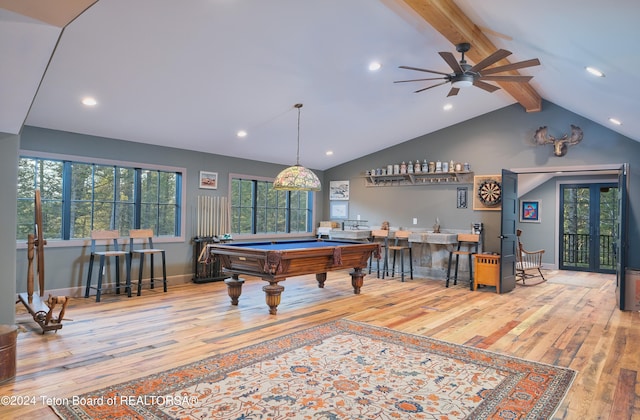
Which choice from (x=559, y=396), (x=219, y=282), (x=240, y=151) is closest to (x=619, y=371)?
(x=559, y=396)

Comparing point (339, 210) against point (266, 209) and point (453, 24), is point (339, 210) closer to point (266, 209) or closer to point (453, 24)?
point (266, 209)

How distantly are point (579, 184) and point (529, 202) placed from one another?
44.1 inches

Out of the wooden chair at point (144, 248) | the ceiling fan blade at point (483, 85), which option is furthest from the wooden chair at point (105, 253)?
the ceiling fan blade at point (483, 85)

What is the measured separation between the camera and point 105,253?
217 inches

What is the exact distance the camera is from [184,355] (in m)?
3.42

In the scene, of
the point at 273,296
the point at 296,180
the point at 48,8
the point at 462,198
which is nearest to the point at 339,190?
the point at 462,198

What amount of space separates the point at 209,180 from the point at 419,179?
4.23m

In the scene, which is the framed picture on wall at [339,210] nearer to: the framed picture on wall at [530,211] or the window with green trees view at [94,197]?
the window with green trees view at [94,197]

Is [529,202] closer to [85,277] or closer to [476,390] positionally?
[476,390]

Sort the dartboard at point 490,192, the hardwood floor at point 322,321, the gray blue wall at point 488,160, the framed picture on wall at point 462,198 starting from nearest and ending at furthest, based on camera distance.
→ the hardwood floor at point 322,321
the gray blue wall at point 488,160
the dartboard at point 490,192
the framed picture on wall at point 462,198

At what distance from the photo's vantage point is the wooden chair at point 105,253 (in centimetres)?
548

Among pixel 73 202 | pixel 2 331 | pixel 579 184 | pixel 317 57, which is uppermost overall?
pixel 317 57

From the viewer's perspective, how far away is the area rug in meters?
2.47

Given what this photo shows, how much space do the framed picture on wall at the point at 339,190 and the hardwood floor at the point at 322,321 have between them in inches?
117
